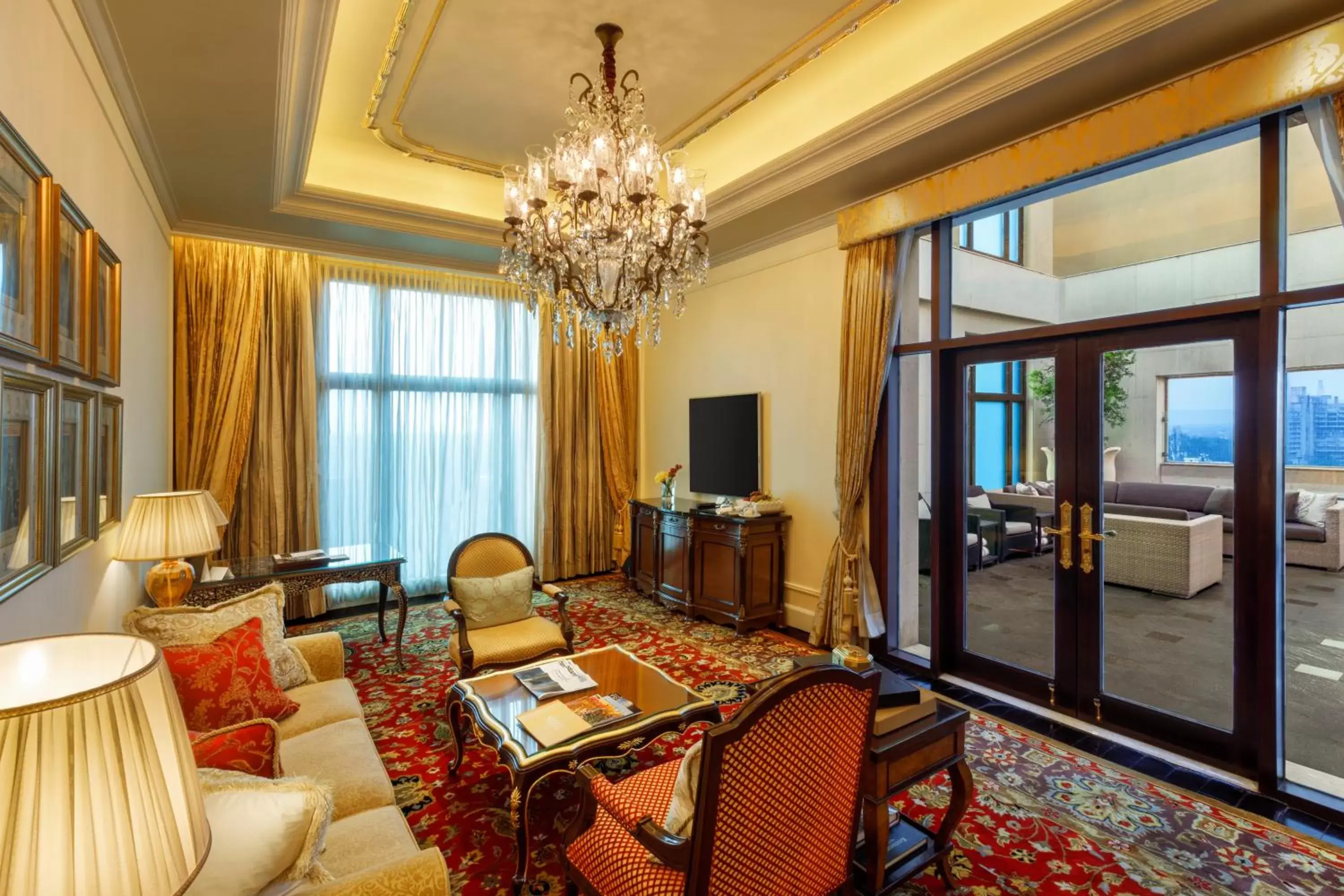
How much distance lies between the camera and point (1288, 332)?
2.72 metres

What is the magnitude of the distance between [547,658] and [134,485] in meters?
2.39

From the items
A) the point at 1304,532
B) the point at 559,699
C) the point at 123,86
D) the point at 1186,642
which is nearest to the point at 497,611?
the point at 559,699

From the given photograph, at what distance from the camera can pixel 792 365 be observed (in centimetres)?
490

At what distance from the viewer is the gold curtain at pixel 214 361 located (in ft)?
15.3

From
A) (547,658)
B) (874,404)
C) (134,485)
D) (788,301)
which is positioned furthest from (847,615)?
(134,485)

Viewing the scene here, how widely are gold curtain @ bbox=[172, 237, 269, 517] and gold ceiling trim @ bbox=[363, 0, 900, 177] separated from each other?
1.69 meters

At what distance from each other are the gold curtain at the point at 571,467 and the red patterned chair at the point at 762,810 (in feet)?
15.0

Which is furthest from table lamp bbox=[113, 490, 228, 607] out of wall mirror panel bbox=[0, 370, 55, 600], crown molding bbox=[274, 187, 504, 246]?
crown molding bbox=[274, 187, 504, 246]

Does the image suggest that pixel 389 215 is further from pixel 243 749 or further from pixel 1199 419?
pixel 1199 419

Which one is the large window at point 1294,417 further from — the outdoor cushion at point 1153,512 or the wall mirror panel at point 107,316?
the wall mirror panel at point 107,316

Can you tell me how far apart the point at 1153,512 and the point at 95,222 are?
15.9 feet

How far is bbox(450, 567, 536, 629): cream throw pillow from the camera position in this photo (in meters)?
3.63

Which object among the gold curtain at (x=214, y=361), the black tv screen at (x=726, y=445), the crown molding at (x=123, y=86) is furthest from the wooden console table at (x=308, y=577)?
the black tv screen at (x=726, y=445)

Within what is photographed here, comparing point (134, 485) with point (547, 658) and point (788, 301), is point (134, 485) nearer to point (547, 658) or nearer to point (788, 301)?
point (547, 658)
